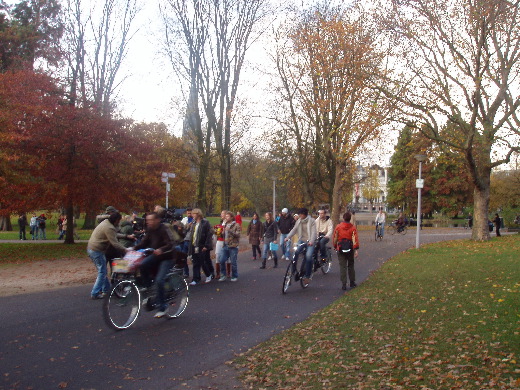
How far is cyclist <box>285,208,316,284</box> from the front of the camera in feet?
39.3

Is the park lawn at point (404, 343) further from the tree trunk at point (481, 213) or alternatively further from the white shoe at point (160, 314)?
the tree trunk at point (481, 213)

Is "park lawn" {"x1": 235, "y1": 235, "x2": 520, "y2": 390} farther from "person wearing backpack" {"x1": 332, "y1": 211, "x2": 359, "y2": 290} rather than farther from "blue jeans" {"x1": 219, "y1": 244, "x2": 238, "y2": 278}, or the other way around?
"blue jeans" {"x1": 219, "y1": 244, "x2": 238, "y2": 278}

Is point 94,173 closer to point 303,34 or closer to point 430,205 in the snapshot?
point 303,34

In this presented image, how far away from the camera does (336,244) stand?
38.9ft

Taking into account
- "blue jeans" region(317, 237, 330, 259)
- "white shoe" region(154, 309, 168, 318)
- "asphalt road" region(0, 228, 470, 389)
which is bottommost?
"asphalt road" region(0, 228, 470, 389)

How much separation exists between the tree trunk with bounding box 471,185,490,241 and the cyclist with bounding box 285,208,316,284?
16440 mm

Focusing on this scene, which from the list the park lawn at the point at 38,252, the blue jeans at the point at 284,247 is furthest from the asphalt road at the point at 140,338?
the park lawn at the point at 38,252

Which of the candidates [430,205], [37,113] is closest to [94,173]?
[37,113]

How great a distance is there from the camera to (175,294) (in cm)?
866

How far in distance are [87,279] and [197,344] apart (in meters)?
7.82

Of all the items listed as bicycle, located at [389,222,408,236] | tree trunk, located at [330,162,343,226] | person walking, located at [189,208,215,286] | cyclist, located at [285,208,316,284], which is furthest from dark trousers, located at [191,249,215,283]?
bicycle, located at [389,222,408,236]

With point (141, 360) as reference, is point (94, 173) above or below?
above

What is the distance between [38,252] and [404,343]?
19.5m

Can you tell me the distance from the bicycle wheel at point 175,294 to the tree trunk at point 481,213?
2054 cm
